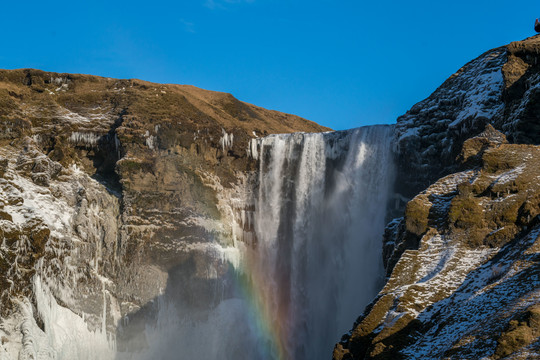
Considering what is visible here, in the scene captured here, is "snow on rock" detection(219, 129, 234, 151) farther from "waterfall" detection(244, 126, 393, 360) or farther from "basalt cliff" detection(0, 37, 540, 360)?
"waterfall" detection(244, 126, 393, 360)

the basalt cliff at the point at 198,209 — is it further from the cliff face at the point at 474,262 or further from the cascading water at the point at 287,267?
the cliff face at the point at 474,262

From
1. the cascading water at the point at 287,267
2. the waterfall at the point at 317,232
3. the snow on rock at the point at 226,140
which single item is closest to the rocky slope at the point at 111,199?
the snow on rock at the point at 226,140

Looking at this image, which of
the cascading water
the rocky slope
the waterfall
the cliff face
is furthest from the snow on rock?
the cliff face

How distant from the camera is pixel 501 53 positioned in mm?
48406

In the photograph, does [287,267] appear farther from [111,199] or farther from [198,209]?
[111,199]

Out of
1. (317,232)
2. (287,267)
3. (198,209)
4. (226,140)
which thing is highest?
(226,140)

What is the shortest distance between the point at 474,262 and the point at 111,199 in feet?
108

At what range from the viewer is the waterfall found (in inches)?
1991

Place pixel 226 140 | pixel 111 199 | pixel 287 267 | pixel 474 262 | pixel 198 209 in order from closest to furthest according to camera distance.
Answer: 1. pixel 474 262
2. pixel 111 199
3. pixel 198 209
4. pixel 287 267
5. pixel 226 140

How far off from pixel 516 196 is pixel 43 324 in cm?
3060

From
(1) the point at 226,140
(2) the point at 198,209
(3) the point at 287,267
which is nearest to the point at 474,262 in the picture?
(3) the point at 287,267

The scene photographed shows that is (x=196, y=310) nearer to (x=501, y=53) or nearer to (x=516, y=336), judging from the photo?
(x=501, y=53)

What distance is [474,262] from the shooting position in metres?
24.7

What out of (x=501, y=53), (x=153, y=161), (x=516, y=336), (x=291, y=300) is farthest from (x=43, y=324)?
(x=501, y=53)
